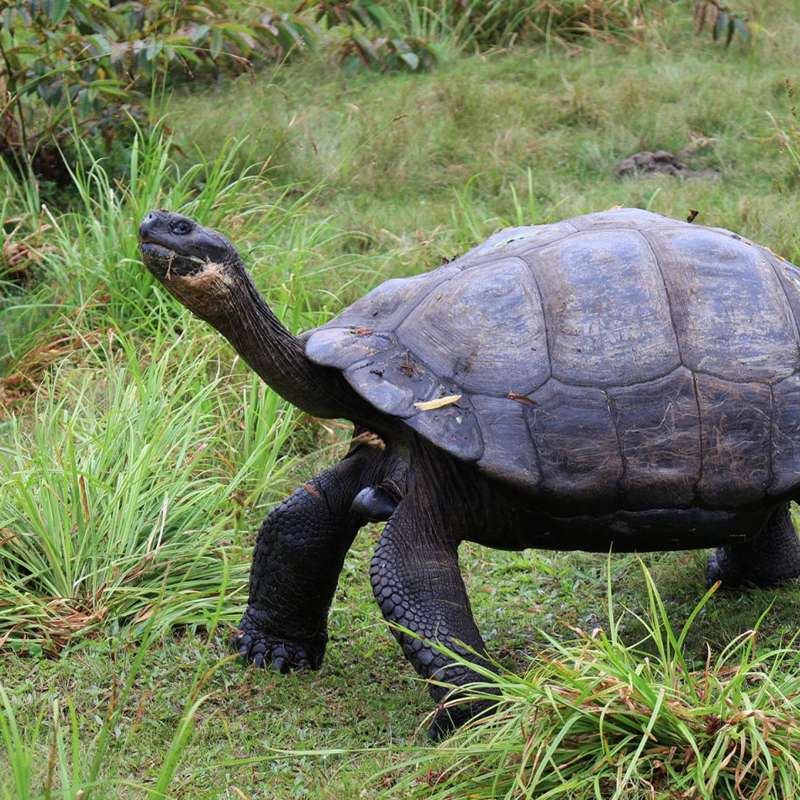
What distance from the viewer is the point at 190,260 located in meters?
3.88

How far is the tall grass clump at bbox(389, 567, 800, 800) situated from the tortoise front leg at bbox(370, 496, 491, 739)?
433 millimetres

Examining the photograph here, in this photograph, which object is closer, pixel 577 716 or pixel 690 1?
pixel 577 716

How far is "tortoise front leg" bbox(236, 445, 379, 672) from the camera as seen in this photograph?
4.36 metres

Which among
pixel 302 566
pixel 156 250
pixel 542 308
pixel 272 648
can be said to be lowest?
pixel 272 648

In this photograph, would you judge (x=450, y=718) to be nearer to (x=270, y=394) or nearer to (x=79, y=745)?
(x=79, y=745)

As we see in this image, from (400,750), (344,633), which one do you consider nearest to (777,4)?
(344,633)

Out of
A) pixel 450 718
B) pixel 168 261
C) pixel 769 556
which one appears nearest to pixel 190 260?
pixel 168 261

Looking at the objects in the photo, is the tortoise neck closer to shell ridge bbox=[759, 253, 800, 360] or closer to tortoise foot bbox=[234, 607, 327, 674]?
tortoise foot bbox=[234, 607, 327, 674]

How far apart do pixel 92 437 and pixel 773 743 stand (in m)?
3.08

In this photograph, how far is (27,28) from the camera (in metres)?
7.71

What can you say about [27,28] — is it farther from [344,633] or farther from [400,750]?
[400,750]

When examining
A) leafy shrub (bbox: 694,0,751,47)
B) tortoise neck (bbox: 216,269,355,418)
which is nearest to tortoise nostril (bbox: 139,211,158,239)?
tortoise neck (bbox: 216,269,355,418)

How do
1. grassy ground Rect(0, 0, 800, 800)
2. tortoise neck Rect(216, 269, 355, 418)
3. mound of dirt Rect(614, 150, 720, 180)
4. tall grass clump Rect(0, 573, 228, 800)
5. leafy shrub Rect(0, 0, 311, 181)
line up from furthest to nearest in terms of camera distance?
1. mound of dirt Rect(614, 150, 720, 180)
2. leafy shrub Rect(0, 0, 311, 181)
3. grassy ground Rect(0, 0, 800, 800)
4. tortoise neck Rect(216, 269, 355, 418)
5. tall grass clump Rect(0, 573, 228, 800)

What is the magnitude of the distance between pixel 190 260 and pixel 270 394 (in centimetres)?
197
